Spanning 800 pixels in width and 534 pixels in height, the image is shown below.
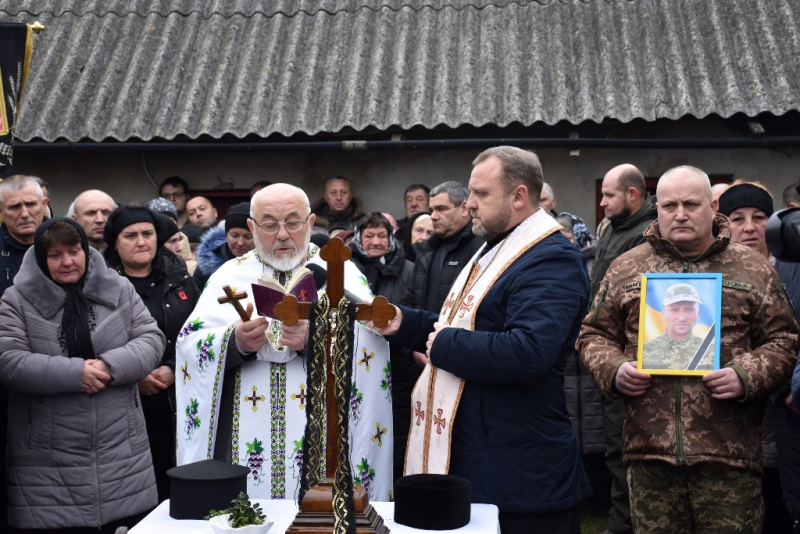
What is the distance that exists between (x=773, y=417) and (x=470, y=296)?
82.1 inches

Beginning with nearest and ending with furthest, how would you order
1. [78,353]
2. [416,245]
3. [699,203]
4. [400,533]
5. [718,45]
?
[400,533], [699,203], [78,353], [416,245], [718,45]

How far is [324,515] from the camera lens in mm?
3154

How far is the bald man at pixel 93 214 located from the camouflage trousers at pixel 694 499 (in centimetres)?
389

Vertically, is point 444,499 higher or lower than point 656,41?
lower

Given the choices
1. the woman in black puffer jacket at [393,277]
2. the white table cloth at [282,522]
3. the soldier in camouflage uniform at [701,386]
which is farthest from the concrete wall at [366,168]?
the white table cloth at [282,522]

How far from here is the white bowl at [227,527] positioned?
10.4 ft

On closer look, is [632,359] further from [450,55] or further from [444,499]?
[450,55]

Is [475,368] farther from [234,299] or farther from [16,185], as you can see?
[16,185]

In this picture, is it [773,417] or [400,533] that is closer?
[400,533]

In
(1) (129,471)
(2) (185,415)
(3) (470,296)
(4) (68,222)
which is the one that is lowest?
(1) (129,471)

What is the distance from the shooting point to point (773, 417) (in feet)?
17.2

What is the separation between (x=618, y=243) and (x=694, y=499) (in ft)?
7.34

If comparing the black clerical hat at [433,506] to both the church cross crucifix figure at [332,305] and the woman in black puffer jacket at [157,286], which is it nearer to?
the church cross crucifix figure at [332,305]

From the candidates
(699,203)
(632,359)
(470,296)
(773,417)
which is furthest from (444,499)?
(773,417)
